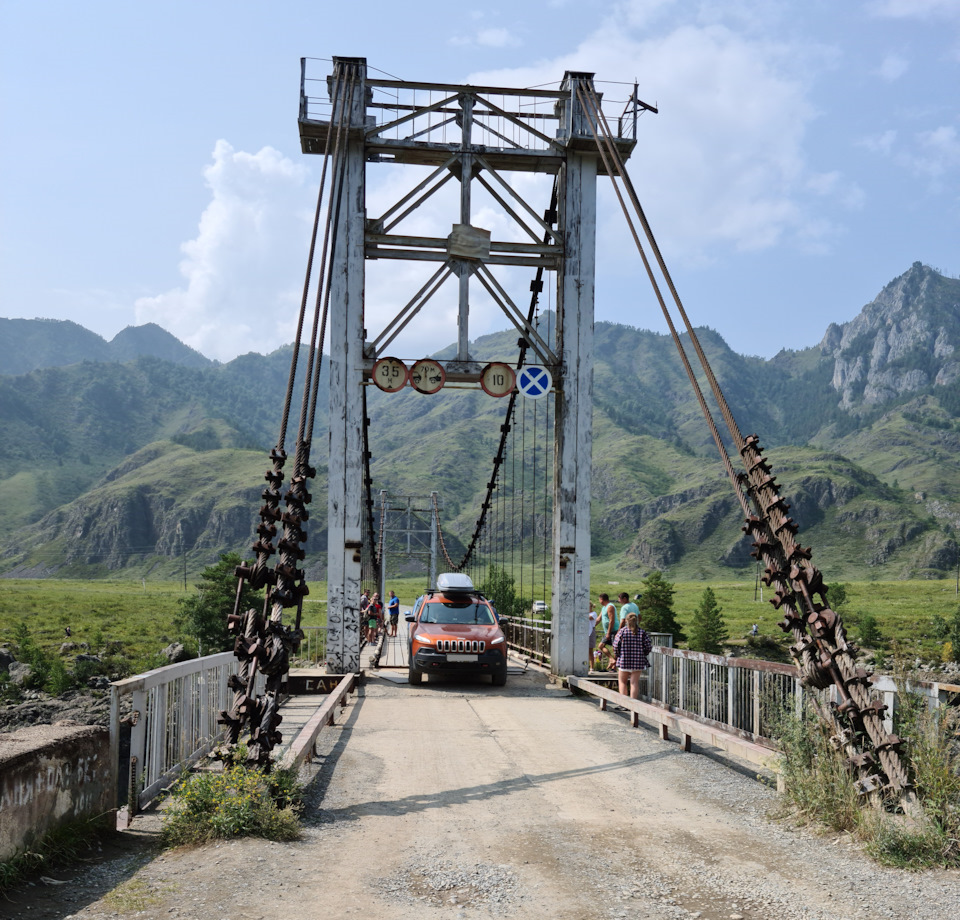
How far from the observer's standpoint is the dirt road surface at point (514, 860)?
15.3 ft

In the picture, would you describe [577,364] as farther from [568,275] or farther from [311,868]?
[311,868]

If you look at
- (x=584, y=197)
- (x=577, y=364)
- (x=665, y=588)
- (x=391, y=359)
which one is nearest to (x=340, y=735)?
(x=391, y=359)

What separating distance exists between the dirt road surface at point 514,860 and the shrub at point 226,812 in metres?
0.14

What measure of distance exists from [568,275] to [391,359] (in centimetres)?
356

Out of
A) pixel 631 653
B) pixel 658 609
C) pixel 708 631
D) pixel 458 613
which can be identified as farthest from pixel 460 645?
pixel 658 609

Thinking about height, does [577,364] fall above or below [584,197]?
below

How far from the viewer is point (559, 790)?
24.7ft

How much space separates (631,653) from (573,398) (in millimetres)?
5417

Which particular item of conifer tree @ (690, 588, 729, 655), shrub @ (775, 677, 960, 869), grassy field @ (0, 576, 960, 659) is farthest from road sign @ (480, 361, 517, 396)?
conifer tree @ (690, 588, 729, 655)

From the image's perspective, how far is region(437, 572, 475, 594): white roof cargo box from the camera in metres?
16.6

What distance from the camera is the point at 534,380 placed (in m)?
16.3

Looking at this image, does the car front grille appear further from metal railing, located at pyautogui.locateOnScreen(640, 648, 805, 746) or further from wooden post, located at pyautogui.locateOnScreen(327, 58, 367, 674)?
metal railing, located at pyautogui.locateOnScreen(640, 648, 805, 746)

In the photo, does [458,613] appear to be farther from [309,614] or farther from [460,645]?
[309,614]

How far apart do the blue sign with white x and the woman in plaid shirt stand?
492 cm
